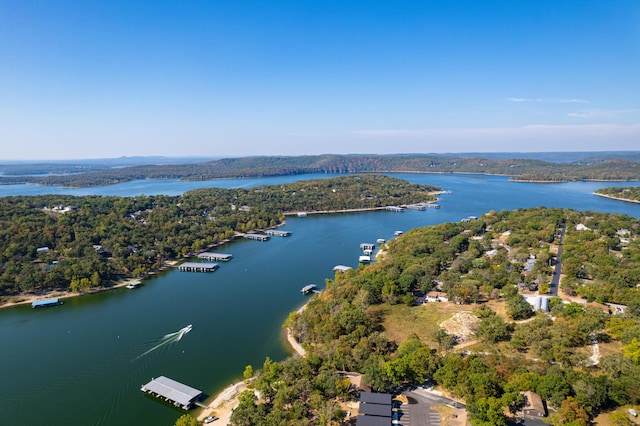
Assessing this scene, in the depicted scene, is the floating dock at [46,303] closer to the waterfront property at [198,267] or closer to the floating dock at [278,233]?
the waterfront property at [198,267]

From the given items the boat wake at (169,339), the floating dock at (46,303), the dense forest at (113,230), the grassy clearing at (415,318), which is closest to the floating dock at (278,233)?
the dense forest at (113,230)

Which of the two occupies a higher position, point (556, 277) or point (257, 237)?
point (556, 277)

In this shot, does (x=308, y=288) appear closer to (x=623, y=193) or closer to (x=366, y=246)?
(x=366, y=246)

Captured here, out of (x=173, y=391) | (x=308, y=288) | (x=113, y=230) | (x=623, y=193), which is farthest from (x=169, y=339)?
(x=623, y=193)

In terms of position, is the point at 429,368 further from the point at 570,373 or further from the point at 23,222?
the point at 23,222

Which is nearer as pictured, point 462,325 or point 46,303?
point 462,325

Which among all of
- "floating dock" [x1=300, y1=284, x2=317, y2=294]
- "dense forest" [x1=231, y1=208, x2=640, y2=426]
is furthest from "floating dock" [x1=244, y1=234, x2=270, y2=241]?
"dense forest" [x1=231, y1=208, x2=640, y2=426]

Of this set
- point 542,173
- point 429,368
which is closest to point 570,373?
point 429,368

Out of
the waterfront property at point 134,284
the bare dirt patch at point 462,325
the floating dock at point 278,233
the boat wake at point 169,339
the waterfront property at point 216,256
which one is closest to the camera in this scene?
the bare dirt patch at point 462,325
